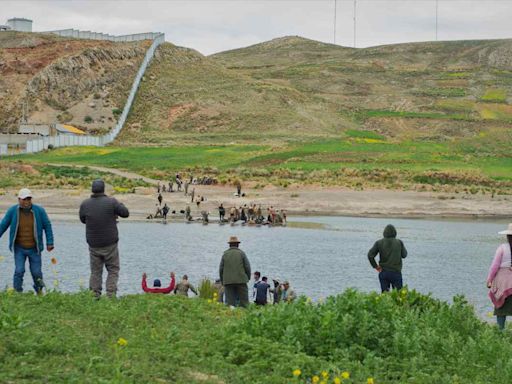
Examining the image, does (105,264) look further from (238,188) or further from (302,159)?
(302,159)

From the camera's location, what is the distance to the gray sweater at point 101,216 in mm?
14469

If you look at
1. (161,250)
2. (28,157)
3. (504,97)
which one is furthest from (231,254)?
(504,97)

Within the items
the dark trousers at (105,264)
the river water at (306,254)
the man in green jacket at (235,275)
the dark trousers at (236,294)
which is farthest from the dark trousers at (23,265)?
the river water at (306,254)

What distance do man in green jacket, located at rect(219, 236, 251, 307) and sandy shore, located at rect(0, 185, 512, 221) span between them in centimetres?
3847

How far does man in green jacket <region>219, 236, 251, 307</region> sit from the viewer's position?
16.6 meters

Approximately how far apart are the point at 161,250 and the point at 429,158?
53643mm

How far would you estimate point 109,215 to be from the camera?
1450 cm

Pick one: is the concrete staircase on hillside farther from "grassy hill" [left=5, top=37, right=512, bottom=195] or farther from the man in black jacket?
the man in black jacket

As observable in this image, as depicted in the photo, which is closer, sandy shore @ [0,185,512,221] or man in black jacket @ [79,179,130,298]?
man in black jacket @ [79,179,130,298]

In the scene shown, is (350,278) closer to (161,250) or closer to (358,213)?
(161,250)

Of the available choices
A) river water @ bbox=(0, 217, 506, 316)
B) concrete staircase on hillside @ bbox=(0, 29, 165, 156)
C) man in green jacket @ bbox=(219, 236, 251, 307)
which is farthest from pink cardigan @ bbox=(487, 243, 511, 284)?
concrete staircase on hillside @ bbox=(0, 29, 165, 156)

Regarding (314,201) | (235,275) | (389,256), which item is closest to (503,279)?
(389,256)

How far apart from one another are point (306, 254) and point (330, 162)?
44861 mm

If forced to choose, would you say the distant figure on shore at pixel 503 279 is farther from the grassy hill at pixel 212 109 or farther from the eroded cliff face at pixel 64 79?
the eroded cliff face at pixel 64 79
